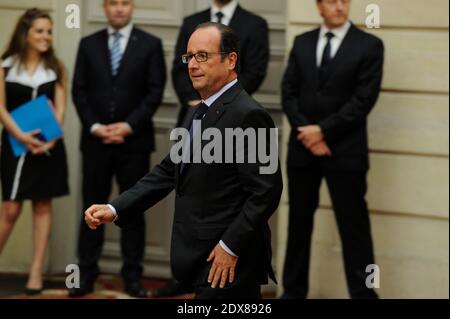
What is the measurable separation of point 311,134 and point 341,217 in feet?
1.85

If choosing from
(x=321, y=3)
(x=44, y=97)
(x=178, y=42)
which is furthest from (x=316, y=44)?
(x=44, y=97)

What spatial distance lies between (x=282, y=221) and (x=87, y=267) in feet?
4.51

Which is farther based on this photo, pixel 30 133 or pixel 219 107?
pixel 30 133

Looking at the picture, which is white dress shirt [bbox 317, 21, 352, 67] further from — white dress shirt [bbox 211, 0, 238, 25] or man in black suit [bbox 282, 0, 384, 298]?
white dress shirt [bbox 211, 0, 238, 25]

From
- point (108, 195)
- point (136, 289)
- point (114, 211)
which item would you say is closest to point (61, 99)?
point (108, 195)

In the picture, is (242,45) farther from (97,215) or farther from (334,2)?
(97,215)

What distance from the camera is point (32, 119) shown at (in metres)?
6.94

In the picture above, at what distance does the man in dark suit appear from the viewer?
268 inches

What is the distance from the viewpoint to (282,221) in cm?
726

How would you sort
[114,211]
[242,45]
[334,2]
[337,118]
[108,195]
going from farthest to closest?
[108,195], [242,45], [334,2], [337,118], [114,211]

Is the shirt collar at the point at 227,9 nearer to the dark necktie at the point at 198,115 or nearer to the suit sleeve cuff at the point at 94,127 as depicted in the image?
the suit sleeve cuff at the point at 94,127

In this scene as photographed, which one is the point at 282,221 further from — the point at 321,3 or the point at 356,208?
the point at 321,3

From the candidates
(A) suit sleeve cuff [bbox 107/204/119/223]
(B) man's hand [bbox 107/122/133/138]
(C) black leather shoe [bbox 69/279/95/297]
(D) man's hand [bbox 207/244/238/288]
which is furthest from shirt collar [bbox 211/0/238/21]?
(D) man's hand [bbox 207/244/238/288]

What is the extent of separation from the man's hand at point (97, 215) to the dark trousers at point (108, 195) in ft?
8.25
